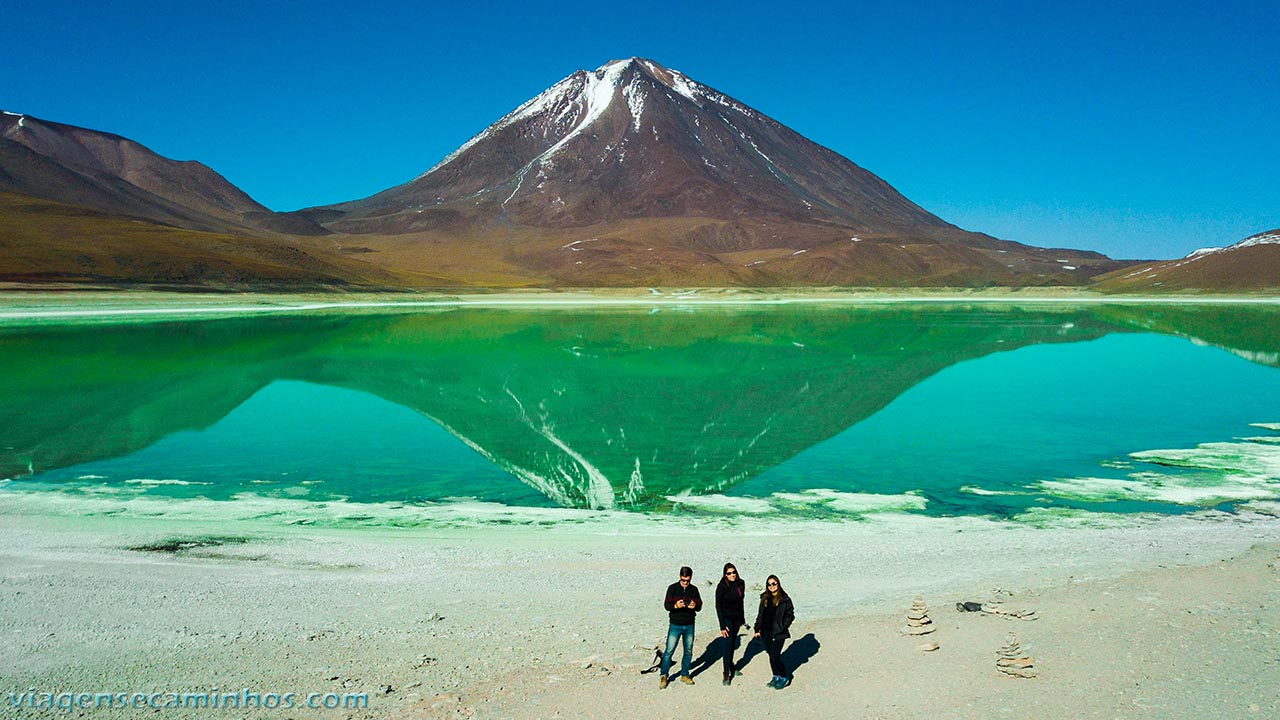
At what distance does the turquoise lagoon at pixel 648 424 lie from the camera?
10.8 m

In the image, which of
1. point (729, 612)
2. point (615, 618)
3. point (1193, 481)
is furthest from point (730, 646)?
point (1193, 481)

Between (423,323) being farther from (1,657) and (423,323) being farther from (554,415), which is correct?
(1,657)

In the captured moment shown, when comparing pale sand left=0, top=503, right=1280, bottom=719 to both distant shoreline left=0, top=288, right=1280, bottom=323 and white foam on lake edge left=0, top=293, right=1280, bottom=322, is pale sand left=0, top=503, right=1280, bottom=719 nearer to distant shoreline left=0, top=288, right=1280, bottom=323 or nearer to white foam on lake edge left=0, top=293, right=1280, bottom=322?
distant shoreline left=0, top=288, right=1280, bottom=323

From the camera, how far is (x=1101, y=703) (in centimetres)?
480

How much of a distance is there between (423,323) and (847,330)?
784 inches

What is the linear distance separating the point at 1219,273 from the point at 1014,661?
109505mm

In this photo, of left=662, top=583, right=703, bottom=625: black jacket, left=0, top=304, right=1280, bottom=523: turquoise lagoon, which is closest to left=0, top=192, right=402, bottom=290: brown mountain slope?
left=0, top=304, right=1280, bottom=523: turquoise lagoon

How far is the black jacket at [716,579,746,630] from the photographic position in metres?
5.30

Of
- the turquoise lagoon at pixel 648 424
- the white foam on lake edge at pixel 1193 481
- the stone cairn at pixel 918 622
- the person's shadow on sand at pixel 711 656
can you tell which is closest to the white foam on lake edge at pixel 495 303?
the turquoise lagoon at pixel 648 424

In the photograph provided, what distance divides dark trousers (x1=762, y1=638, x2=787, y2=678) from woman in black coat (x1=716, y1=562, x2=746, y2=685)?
0.19 m

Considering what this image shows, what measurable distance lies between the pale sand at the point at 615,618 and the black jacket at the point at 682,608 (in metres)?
0.36

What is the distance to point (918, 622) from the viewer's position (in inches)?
225

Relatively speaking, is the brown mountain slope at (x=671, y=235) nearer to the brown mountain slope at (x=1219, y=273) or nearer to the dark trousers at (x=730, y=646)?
the brown mountain slope at (x=1219, y=273)

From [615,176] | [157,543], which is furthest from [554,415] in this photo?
[615,176]
